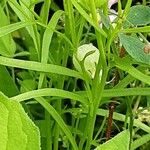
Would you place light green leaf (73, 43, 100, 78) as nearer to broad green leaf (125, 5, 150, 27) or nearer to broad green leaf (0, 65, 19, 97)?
broad green leaf (125, 5, 150, 27)

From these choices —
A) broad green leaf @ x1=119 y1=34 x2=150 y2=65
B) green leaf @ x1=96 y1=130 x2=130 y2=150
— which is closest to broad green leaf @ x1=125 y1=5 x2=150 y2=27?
broad green leaf @ x1=119 y1=34 x2=150 y2=65

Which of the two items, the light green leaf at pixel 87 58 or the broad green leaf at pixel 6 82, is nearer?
the light green leaf at pixel 87 58

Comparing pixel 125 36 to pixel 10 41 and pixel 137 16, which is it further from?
pixel 10 41

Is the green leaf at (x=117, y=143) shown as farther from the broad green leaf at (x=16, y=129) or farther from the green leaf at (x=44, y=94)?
the green leaf at (x=44, y=94)

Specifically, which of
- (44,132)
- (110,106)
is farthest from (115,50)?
(44,132)

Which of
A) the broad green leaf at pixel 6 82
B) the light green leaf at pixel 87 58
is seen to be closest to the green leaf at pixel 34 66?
the light green leaf at pixel 87 58

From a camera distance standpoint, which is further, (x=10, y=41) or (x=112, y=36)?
(x=10, y=41)

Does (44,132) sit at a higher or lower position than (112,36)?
lower
